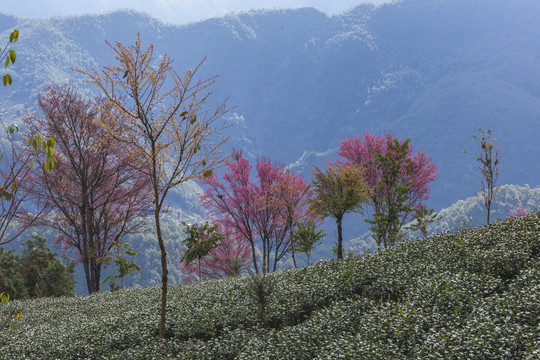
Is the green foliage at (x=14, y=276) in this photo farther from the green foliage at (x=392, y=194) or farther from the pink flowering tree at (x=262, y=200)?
the green foliage at (x=392, y=194)

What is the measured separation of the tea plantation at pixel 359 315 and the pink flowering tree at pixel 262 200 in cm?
998

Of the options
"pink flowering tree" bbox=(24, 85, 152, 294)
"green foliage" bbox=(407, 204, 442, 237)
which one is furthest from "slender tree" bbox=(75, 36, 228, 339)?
"pink flowering tree" bbox=(24, 85, 152, 294)

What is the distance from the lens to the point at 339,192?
17016 mm

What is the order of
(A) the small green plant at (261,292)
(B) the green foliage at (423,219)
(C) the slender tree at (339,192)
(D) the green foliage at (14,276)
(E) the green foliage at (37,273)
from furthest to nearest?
(E) the green foliage at (37,273) < (D) the green foliage at (14,276) < (C) the slender tree at (339,192) < (B) the green foliage at (423,219) < (A) the small green plant at (261,292)

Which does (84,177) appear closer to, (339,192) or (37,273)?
(37,273)

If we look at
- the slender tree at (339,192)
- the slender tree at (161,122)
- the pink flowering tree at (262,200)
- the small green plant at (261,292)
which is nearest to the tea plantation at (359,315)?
the small green plant at (261,292)

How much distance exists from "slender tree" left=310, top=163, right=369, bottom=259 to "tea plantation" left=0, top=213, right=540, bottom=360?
4.82 m

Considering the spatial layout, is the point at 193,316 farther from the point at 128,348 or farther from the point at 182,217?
the point at 182,217

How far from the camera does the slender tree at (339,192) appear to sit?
16.8 m

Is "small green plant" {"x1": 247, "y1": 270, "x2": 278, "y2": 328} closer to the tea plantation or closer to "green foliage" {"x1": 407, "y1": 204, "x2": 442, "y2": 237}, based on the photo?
the tea plantation

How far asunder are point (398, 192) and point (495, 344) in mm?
11689

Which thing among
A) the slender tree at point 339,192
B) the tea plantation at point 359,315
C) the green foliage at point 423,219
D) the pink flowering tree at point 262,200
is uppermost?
the pink flowering tree at point 262,200

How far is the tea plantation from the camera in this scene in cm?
605

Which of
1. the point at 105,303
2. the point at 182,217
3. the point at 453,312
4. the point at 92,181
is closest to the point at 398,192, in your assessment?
the point at 453,312
